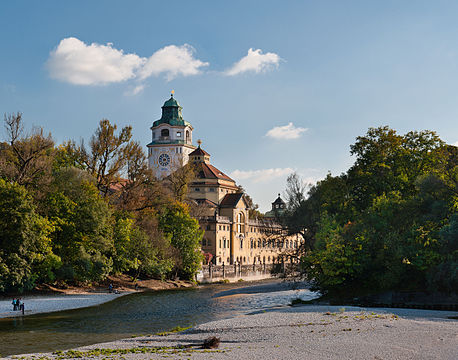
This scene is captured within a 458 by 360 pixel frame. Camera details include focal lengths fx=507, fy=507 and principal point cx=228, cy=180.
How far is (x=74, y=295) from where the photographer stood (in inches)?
1860

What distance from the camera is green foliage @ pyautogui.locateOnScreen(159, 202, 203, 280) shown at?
65625mm

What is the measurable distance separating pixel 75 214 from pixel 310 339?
103ft

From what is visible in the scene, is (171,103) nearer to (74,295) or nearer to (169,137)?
(169,137)

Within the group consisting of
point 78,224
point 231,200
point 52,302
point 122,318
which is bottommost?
point 122,318

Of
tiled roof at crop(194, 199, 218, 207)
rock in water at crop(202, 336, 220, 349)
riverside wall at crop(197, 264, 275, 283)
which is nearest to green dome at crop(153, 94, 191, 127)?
tiled roof at crop(194, 199, 218, 207)

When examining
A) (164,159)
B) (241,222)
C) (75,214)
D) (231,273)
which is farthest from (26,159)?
(164,159)

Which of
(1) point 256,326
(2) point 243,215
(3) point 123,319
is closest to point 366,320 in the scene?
(1) point 256,326

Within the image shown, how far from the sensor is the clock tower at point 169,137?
416 feet

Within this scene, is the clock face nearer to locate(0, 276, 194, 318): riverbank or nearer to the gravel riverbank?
locate(0, 276, 194, 318): riverbank

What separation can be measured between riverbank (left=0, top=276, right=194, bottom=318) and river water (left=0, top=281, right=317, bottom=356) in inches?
59.1

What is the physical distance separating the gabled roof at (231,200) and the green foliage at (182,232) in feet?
105

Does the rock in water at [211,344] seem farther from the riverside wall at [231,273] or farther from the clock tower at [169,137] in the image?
the clock tower at [169,137]

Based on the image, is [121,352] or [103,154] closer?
[121,352]

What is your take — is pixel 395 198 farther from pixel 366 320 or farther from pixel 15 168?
pixel 15 168
